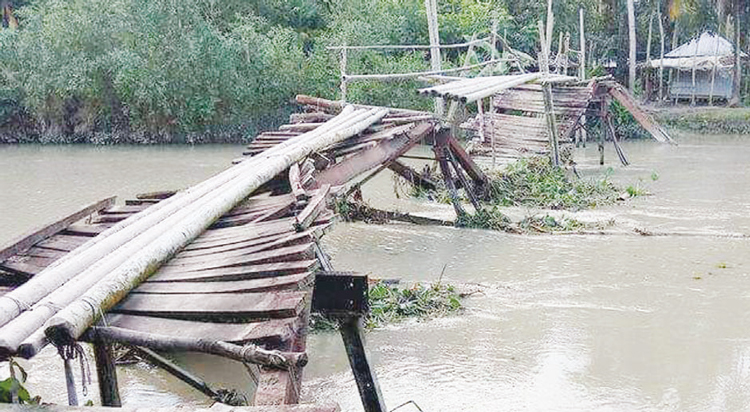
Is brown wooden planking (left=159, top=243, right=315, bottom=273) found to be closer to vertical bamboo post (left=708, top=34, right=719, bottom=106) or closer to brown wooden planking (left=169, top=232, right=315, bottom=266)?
brown wooden planking (left=169, top=232, right=315, bottom=266)

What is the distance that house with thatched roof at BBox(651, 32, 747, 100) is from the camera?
2795 cm

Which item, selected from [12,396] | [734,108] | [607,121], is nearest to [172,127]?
[607,121]

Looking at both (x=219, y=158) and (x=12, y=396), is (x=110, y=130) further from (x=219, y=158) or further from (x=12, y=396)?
(x=12, y=396)

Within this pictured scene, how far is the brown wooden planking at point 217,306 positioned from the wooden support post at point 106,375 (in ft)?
0.60

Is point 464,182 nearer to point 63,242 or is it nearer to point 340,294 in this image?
point 63,242

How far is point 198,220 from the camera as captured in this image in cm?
467

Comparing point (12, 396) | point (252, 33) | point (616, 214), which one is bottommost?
point (616, 214)

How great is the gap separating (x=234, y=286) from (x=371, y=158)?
17.1 feet

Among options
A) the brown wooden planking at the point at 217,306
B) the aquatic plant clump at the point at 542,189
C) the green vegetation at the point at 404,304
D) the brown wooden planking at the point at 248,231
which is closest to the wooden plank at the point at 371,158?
the green vegetation at the point at 404,304

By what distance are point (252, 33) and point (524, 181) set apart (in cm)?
1295

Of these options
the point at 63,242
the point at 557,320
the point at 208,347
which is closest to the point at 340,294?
the point at 208,347

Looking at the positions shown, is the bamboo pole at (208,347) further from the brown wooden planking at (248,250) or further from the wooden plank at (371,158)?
the wooden plank at (371,158)

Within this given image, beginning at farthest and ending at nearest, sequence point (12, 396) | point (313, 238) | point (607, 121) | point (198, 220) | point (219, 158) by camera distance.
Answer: point (219, 158) → point (607, 121) → point (198, 220) → point (313, 238) → point (12, 396)

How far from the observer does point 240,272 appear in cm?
377
